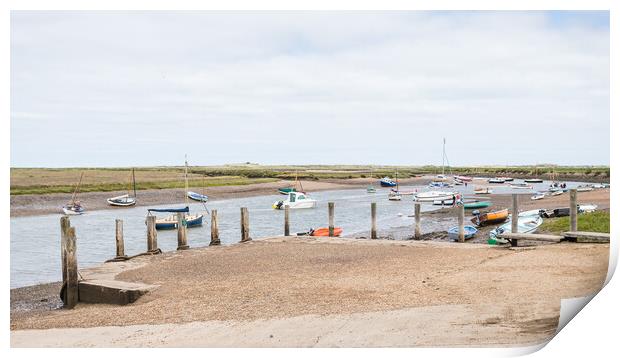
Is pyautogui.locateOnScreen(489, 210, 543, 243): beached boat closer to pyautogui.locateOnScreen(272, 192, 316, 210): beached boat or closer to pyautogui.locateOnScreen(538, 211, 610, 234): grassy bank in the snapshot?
pyautogui.locateOnScreen(538, 211, 610, 234): grassy bank

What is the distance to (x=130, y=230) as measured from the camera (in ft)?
116

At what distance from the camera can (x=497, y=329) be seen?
959 centimetres

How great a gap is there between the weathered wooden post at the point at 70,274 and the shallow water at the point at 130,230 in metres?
5.10

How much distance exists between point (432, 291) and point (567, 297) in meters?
2.42

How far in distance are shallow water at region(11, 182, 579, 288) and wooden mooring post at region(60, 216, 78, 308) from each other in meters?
4.97

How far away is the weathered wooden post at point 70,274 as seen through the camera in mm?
14273

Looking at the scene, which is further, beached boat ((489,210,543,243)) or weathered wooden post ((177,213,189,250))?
beached boat ((489,210,543,243))

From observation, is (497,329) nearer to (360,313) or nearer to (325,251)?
(360,313)

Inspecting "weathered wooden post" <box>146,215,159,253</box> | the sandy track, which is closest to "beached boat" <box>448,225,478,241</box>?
the sandy track

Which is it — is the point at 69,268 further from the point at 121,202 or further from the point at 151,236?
the point at 121,202

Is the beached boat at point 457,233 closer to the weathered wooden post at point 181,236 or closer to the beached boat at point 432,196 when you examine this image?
the weathered wooden post at point 181,236

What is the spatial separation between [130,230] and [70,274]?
70.7ft

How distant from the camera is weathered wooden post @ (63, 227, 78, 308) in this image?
46.8 feet
